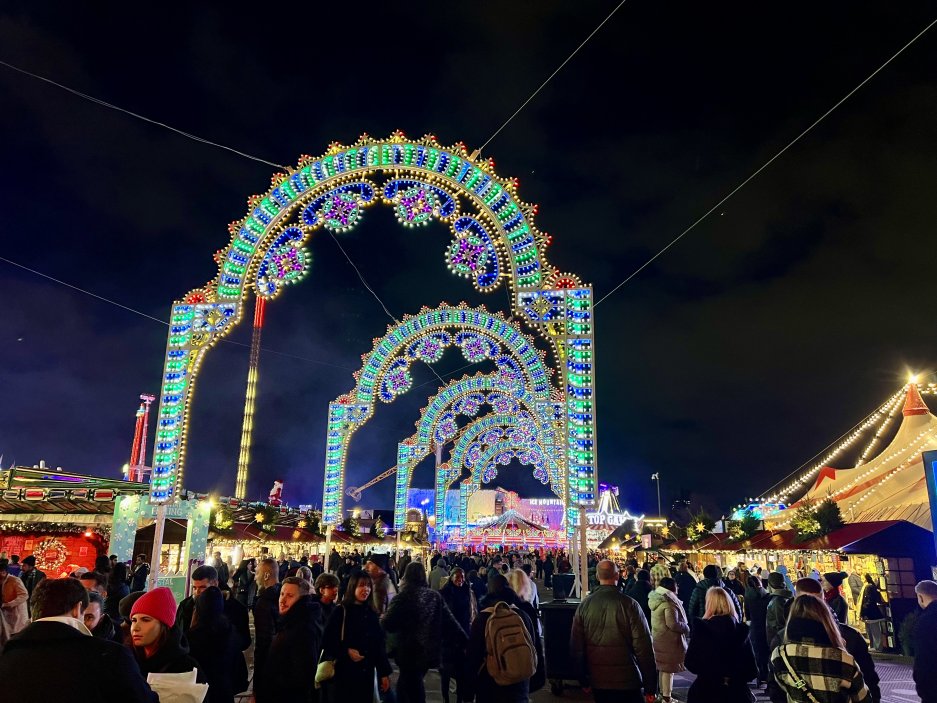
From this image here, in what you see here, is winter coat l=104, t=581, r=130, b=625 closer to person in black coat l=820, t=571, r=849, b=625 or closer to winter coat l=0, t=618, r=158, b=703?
winter coat l=0, t=618, r=158, b=703

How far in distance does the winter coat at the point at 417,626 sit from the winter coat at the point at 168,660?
2534 mm

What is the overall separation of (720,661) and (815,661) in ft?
5.36

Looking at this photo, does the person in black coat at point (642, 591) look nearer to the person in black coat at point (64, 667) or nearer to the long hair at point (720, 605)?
the long hair at point (720, 605)

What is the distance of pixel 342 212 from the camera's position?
14281 mm

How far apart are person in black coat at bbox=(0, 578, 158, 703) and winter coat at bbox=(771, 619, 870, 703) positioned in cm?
326

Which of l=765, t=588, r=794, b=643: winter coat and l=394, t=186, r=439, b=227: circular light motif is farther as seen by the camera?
l=394, t=186, r=439, b=227: circular light motif

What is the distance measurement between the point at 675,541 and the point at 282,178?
21.0m

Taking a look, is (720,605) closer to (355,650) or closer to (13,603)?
(355,650)

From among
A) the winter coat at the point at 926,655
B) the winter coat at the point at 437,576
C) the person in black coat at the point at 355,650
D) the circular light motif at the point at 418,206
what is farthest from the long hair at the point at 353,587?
the circular light motif at the point at 418,206

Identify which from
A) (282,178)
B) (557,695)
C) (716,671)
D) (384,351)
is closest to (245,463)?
(384,351)

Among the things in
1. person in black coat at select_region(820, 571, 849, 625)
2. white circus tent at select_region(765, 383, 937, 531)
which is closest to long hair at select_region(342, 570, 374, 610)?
person in black coat at select_region(820, 571, 849, 625)

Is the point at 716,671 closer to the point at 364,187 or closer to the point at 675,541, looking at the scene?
the point at 364,187

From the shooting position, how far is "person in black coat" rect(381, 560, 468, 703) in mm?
5898

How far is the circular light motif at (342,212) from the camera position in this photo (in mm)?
14250
